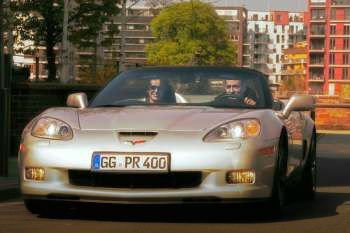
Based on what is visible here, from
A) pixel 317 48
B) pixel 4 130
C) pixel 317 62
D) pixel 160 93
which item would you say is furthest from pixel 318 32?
pixel 160 93

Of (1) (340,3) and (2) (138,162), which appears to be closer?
(2) (138,162)

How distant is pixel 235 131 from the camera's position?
7234 millimetres

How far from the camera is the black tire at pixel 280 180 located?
24.5 ft

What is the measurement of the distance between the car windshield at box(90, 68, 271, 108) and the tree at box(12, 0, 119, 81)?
5068cm

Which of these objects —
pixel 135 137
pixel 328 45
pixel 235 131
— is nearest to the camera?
pixel 135 137

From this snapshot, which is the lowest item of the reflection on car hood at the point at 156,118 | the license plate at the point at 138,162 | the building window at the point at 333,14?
the license plate at the point at 138,162

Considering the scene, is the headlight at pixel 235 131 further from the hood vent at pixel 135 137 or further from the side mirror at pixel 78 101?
the side mirror at pixel 78 101

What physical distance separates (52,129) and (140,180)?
0.81 metres

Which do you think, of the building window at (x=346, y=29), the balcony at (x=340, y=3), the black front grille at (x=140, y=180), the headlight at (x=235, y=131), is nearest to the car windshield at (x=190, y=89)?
the headlight at (x=235, y=131)

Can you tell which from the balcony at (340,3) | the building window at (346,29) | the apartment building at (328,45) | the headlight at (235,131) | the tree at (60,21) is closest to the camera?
the headlight at (235,131)

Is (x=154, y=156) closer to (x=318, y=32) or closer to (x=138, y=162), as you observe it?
(x=138, y=162)

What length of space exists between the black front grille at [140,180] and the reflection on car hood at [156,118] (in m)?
0.34

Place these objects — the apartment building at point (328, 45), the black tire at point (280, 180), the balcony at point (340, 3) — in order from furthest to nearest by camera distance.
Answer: the balcony at point (340, 3) → the apartment building at point (328, 45) → the black tire at point (280, 180)

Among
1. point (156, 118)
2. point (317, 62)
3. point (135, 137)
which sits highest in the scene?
point (156, 118)
